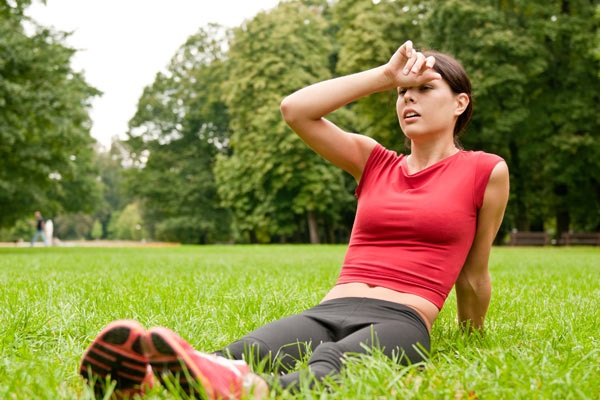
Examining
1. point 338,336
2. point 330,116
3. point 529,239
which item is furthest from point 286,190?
point 338,336

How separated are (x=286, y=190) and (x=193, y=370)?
30.9 meters

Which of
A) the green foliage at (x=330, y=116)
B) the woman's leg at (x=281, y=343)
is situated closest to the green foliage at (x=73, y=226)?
the green foliage at (x=330, y=116)

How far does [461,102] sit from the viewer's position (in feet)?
10.5

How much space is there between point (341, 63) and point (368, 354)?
89.2 ft

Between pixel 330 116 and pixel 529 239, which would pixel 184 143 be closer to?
pixel 330 116

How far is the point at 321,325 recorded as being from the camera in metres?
2.77

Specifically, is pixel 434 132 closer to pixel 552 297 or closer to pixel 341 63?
pixel 552 297

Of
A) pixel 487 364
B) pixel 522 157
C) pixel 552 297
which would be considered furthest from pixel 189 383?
pixel 522 157

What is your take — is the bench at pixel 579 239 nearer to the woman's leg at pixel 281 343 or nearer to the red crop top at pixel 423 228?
the red crop top at pixel 423 228

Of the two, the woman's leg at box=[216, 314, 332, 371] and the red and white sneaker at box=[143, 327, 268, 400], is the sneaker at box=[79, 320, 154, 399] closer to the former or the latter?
the red and white sneaker at box=[143, 327, 268, 400]

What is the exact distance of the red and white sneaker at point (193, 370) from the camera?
1.95m

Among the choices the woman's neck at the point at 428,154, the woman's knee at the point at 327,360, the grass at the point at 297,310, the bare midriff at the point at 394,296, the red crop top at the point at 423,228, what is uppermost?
the woman's neck at the point at 428,154

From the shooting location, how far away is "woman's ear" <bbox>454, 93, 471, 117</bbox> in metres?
3.19

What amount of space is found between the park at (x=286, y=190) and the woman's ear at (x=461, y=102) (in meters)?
0.25
